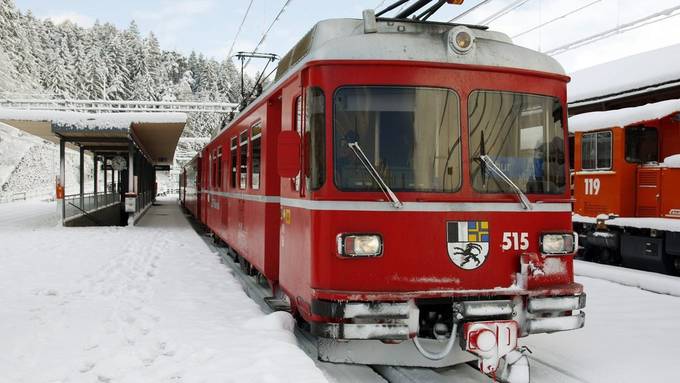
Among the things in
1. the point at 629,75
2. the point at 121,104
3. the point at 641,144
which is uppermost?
the point at 121,104

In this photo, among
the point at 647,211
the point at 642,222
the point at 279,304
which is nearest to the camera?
the point at 279,304

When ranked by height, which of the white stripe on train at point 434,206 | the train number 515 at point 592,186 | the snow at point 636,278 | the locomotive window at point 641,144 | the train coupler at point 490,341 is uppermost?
the locomotive window at point 641,144

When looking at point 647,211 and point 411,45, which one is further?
point 647,211

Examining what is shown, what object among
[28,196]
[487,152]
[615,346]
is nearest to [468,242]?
[487,152]

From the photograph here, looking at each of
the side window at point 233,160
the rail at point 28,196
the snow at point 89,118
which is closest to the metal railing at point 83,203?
the snow at point 89,118

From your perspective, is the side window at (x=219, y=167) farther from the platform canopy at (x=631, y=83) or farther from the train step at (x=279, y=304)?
the platform canopy at (x=631, y=83)

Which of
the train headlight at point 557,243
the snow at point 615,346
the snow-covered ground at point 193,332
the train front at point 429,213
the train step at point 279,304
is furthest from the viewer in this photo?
the train step at point 279,304

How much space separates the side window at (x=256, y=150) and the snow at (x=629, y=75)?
9.07 meters

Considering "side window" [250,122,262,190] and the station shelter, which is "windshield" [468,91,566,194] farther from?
the station shelter

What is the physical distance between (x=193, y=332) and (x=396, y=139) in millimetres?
2934

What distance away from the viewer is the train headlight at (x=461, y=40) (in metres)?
5.17

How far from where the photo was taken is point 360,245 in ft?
16.1

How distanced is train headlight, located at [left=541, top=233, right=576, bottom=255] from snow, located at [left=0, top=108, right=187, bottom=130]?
1624 centimetres

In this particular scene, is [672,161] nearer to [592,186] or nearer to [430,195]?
[592,186]
